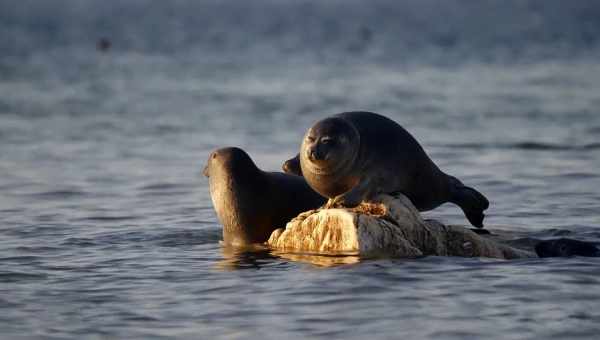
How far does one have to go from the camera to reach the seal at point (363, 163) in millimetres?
10516

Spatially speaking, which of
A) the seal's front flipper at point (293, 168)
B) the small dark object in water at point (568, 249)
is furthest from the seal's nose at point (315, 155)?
the small dark object in water at point (568, 249)

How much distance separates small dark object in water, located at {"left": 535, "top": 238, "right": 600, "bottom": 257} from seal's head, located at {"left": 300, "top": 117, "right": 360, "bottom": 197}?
1.66 meters

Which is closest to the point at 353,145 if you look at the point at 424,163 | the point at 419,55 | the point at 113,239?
the point at 424,163

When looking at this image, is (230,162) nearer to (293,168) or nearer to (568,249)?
(293,168)

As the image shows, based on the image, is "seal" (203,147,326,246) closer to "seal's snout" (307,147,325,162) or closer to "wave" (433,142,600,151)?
"seal's snout" (307,147,325,162)

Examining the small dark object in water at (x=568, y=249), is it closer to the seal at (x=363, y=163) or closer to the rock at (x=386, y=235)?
the rock at (x=386, y=235)

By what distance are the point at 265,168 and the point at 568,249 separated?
7.14 m

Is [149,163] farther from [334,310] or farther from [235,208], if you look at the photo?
[334,310]

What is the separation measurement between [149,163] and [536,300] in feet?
33.1

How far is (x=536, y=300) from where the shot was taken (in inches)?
353

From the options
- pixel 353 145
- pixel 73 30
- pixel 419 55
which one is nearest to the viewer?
pixel 353 145

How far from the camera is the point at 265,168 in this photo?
17.1 metres

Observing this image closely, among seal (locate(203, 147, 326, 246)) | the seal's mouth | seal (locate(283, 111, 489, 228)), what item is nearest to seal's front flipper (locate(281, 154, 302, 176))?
seal (locate(203, 147, 326, 246))

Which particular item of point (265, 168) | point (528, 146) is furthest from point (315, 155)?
point (528, 146)
